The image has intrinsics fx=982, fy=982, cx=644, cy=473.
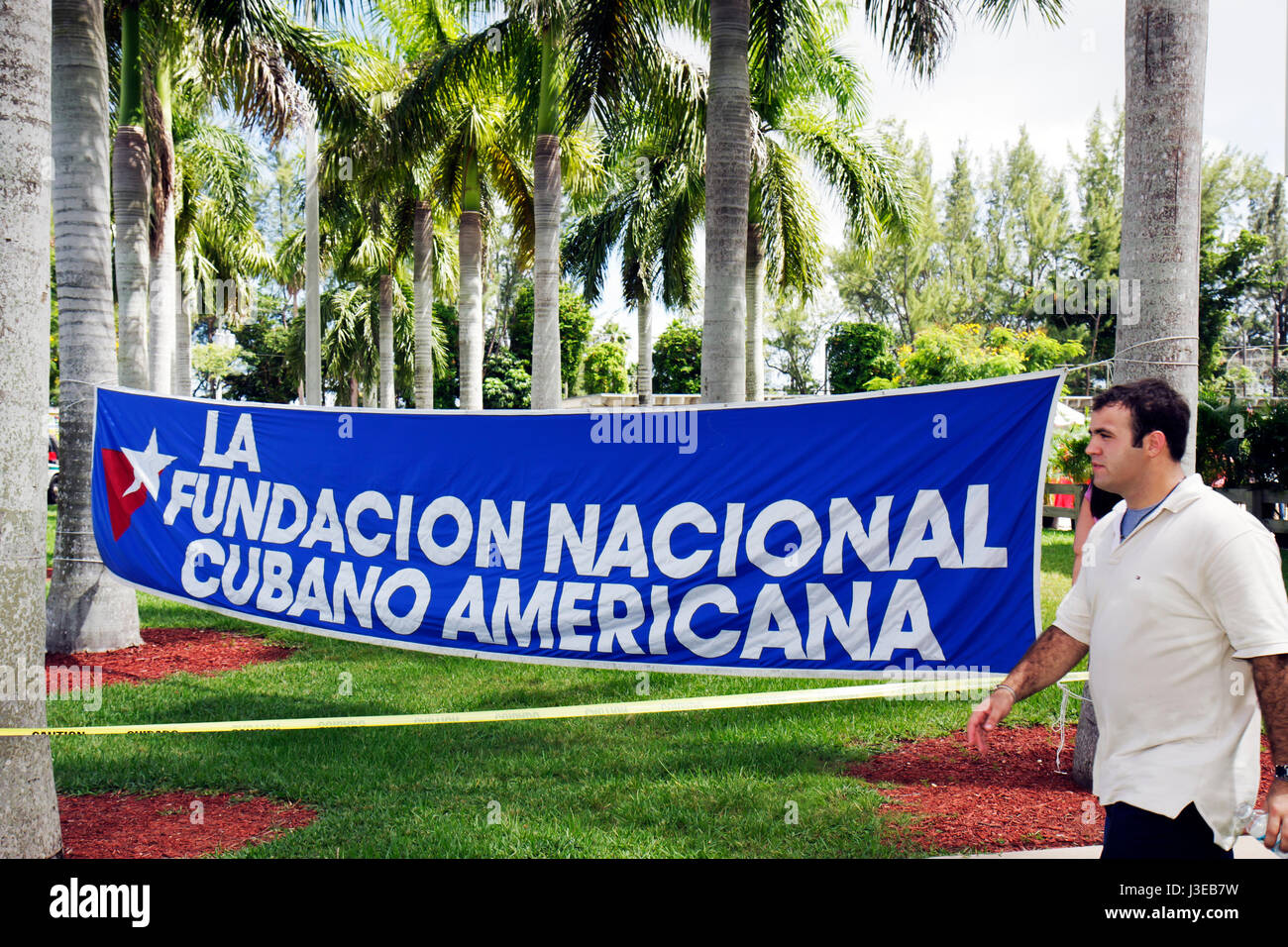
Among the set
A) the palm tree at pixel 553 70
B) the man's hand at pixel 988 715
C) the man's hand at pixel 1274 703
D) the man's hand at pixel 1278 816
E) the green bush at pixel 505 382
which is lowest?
the man's hand at pixel 1278 816

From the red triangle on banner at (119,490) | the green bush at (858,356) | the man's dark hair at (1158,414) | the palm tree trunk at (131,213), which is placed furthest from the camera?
the green bush at (858,356)

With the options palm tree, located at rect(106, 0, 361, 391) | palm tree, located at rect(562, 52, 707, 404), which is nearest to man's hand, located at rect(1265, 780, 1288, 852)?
palm tree, located at rect(106, 0, 361, 391)

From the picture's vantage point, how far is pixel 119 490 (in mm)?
8172

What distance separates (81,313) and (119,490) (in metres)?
1.75

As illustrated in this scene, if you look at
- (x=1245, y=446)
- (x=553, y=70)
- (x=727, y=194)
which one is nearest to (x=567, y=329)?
(x=553, y=70)

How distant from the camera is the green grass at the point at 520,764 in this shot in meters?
4.89

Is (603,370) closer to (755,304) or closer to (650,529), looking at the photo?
(755,304)

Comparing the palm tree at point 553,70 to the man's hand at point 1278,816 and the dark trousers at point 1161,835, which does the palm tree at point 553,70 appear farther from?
the man's hand at point 1278,816

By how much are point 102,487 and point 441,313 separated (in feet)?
132

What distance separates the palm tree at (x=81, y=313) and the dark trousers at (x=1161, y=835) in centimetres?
862

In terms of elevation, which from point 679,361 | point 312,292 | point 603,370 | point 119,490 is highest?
point 679,361

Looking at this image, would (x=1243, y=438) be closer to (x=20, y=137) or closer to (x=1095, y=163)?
(x=20, y=137)

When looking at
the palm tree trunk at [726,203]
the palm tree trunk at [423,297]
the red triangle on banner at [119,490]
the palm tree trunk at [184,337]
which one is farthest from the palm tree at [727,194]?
the palm tree trunk at [184,337]

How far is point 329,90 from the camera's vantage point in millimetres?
13812
